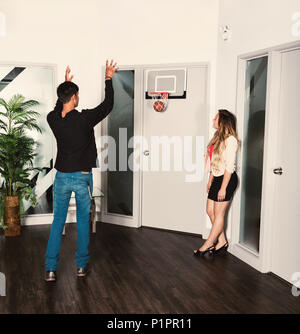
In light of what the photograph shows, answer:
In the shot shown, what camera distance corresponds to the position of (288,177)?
365cm

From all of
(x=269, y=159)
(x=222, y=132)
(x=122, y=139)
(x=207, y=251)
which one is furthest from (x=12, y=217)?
(x=269, y=159)

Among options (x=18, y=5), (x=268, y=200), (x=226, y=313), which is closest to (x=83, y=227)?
(x=226, y=313)

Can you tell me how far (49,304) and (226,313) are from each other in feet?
4.41

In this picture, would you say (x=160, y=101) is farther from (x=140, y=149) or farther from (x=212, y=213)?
(x=212, y=213)

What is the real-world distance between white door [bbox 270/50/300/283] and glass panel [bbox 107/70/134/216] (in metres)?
2.24

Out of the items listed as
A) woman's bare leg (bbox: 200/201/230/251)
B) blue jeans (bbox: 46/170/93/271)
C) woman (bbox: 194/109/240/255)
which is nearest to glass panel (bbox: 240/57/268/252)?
woman (bbox: 194/109/240/255)

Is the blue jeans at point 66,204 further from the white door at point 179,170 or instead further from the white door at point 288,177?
the white door at point 179,170

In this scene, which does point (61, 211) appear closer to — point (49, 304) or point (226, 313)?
point (49, 304)

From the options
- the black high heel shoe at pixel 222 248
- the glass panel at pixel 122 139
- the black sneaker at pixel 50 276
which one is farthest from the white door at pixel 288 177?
the glass panel at pixel 122 139

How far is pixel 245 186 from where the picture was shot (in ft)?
14.1

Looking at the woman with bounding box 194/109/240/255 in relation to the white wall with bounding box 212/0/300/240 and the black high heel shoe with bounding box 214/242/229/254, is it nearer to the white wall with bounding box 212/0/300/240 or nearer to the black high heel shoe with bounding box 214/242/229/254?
the black high heel shoe with bounding box 214/242/229/254

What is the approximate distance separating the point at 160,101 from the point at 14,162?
199 centimetres

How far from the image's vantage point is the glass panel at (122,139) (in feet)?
17.8
